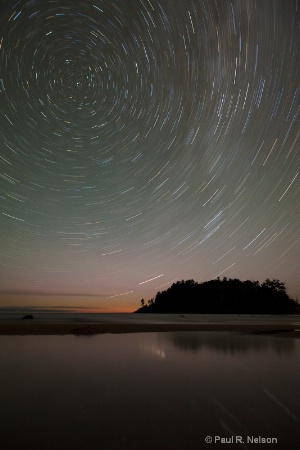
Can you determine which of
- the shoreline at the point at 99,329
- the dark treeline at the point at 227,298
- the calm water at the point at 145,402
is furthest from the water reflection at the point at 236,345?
the dark treeline at the point at 227,298

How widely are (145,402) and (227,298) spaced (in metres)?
117

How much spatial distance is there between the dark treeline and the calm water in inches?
4241

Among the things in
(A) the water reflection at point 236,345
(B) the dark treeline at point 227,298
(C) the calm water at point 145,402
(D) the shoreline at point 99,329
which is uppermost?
(B) the dark treeline at point 227,298

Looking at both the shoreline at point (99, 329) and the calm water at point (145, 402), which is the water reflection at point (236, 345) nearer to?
the calm water at point (145, 402)

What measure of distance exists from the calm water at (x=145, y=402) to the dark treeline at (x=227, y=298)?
353 feet

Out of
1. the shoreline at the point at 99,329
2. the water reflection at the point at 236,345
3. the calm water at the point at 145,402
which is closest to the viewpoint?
the calm water at the point at 145,402

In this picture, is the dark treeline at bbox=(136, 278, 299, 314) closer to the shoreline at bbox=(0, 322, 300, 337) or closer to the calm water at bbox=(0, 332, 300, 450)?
the shoreline at bbox=(0, 322, 300, 337)

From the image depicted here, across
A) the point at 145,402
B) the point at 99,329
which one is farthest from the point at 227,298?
the point at 145,402

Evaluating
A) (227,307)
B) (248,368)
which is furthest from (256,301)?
(248,368)

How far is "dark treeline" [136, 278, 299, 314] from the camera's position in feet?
363

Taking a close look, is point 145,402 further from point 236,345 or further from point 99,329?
point 99,329

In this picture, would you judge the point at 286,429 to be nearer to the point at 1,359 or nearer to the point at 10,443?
the point at 10,443

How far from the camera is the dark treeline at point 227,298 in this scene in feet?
363

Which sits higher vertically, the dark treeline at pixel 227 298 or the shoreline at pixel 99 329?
the dark treeline at pixel 227 298
